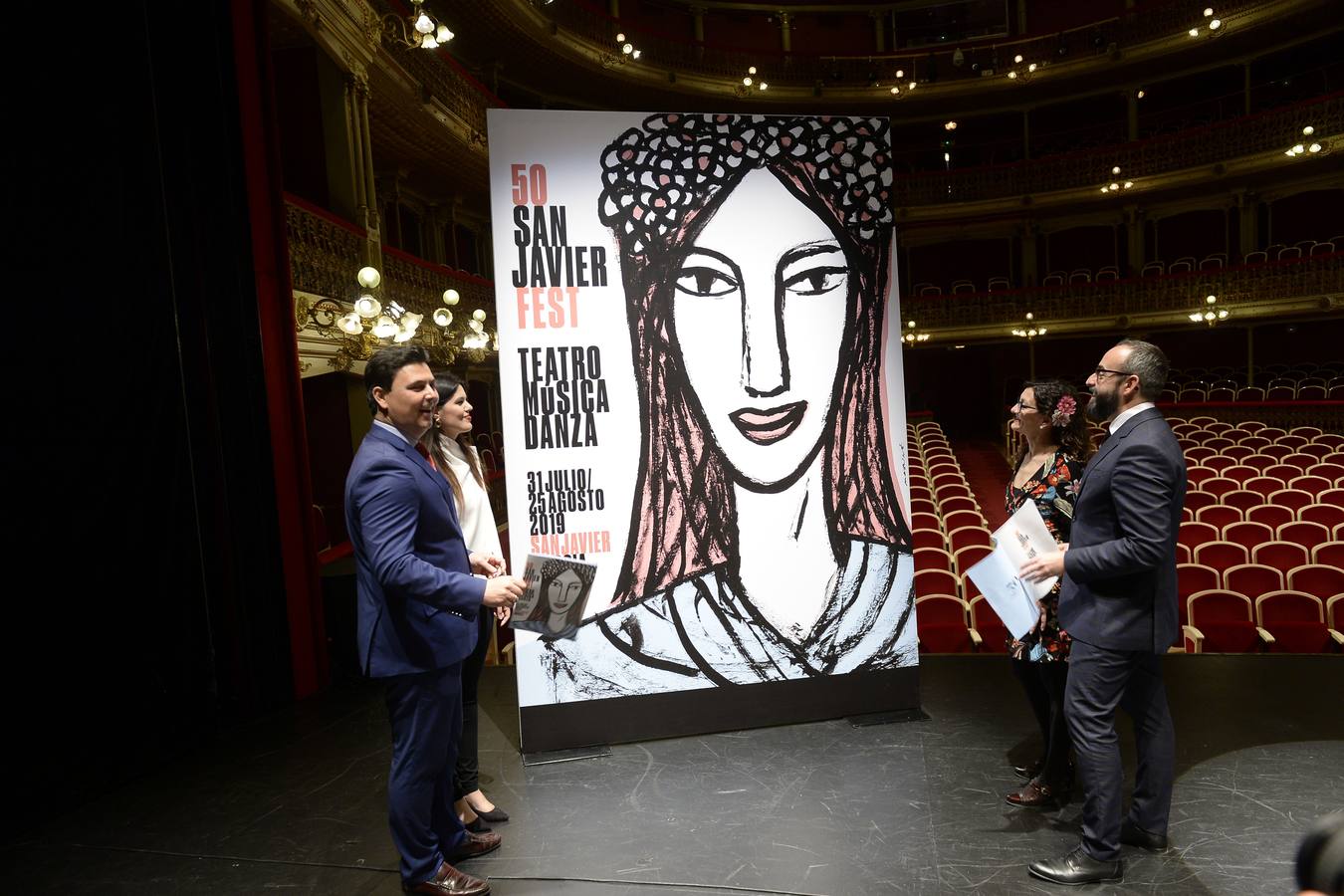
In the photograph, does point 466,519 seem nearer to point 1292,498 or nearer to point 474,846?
point 474,846

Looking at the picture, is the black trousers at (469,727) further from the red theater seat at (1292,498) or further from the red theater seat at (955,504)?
the red theater seat at (1292,498)

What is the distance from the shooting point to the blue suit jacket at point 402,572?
214 cm

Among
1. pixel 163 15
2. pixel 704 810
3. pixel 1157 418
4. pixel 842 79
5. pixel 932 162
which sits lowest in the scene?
pixel 704 810

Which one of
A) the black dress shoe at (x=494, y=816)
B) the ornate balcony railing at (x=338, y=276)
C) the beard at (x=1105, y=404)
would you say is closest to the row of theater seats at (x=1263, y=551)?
the beard at (x=1105, y=404)

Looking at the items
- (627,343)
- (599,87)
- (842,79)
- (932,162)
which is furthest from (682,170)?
(932,162)

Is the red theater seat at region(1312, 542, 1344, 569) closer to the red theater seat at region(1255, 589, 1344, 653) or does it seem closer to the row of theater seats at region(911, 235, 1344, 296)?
the red theater seat at region(1255, 589, 1344, 653)

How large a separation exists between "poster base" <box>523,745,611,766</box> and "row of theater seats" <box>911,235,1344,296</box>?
16.1 metres

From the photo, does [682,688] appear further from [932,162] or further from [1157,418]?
[932,162]

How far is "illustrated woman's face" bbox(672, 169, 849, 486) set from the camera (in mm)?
3395

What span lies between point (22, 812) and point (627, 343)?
2790 mm

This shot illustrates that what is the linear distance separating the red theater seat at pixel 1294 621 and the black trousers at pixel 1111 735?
2.56 m

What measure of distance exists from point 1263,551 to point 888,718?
3.72 m

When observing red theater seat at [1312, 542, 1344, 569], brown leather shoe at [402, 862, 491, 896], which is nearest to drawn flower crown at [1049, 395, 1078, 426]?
brown leather shoe at [402, 862, 491, 896]

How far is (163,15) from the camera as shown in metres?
3.76
